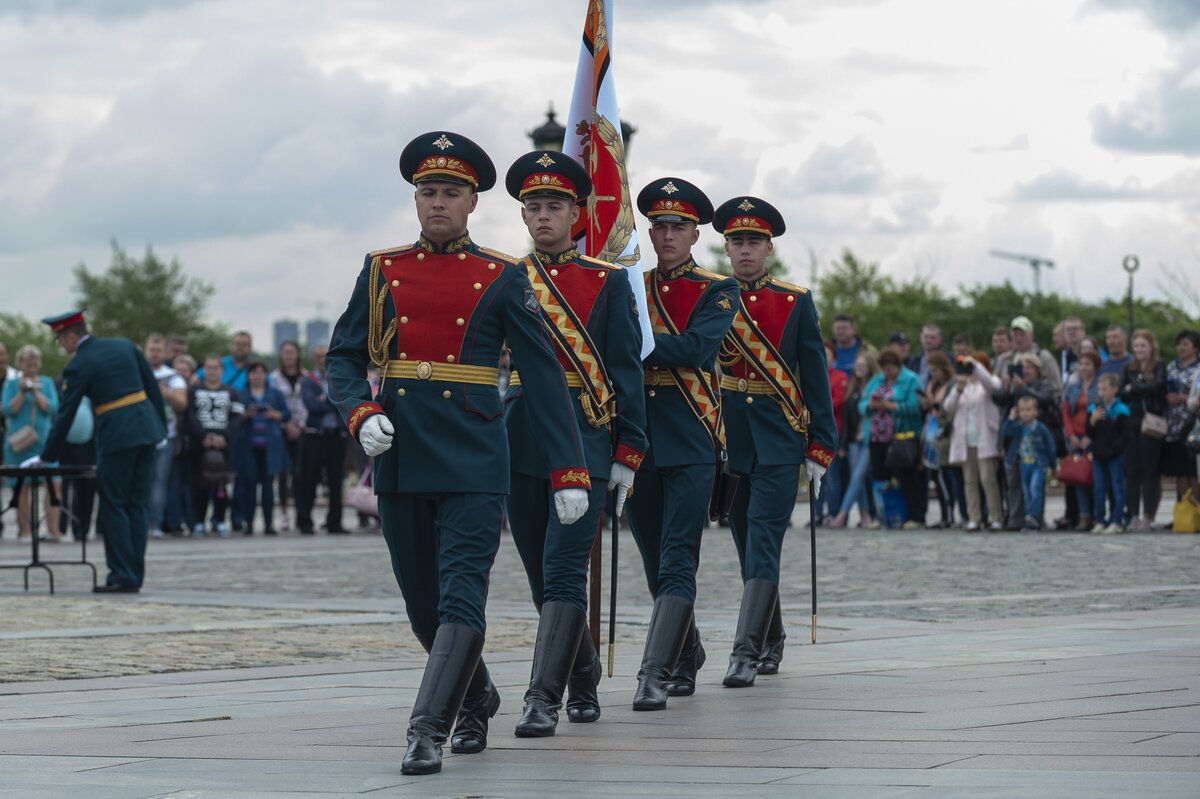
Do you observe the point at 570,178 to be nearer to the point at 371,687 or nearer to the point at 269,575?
the point at 371,687

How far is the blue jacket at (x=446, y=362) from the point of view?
6.62m

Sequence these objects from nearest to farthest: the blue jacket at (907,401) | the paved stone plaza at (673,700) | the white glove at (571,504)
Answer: the paved stone plaza at (673,700)
the white glove at (571,504)
the blue jacket at (907,401)

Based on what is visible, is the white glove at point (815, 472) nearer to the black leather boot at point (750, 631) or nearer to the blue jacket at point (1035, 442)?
the black leather boot at point (750, 631)

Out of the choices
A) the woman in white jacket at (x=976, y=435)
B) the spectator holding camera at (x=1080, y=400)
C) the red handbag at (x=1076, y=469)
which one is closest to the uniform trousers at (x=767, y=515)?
the spectator holding camera at (x=1080, y=400)

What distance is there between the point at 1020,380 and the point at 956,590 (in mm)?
6672

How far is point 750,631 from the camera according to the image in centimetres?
882

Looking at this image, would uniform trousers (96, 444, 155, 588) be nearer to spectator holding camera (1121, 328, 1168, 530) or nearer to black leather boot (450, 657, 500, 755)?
A: black leather boot (450, 657, 500, 755)

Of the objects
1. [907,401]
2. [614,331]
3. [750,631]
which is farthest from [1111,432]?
[614,331]

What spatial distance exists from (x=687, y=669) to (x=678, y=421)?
1068 mm

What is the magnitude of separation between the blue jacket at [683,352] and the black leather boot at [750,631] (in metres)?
0.77

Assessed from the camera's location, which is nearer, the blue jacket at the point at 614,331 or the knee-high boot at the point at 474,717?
the knee-high boot at the point at 474,717

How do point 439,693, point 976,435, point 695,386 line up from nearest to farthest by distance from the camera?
point 439,693, point 695,386, point 976,435

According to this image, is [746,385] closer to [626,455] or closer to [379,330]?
[626,455]

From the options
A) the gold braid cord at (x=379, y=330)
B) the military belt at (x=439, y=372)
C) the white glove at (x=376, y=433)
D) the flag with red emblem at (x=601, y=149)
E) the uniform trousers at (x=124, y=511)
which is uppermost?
the flag with red emblem at (x=601, y=149)
